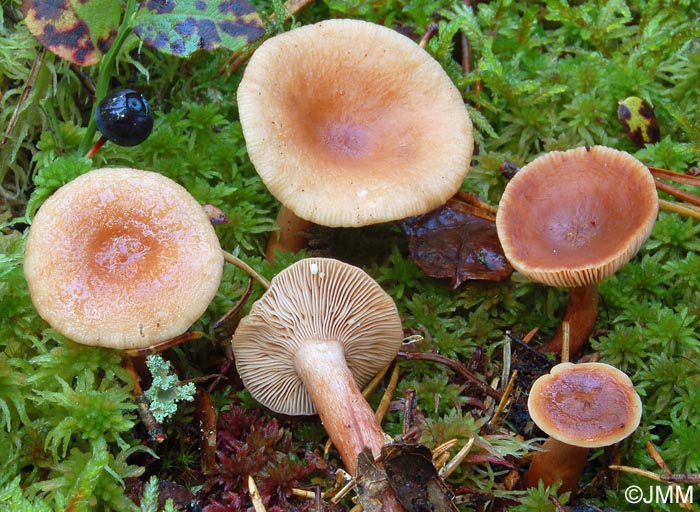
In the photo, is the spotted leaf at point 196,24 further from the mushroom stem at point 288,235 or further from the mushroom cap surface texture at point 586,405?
the mushroom cap surface texture at point 586,405

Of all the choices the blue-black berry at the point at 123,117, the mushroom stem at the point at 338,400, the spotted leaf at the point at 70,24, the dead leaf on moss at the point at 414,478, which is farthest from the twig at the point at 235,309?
the spotted leaf at the point at 70,24

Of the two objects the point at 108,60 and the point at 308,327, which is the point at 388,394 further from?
the point at 108,60

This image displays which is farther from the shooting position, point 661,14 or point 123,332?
point 661,14

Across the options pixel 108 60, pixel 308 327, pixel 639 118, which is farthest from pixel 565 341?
pixel 108 60

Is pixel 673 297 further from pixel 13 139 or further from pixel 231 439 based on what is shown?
pixel 13 139

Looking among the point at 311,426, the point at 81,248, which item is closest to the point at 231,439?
the point at 311,426

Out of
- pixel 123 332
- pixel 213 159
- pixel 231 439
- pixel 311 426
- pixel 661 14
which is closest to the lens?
pixel 123 332

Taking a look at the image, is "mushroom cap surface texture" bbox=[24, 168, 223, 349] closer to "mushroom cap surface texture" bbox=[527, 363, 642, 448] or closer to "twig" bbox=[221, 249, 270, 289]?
"twig" bbox=[221, 249, 270, 289]
